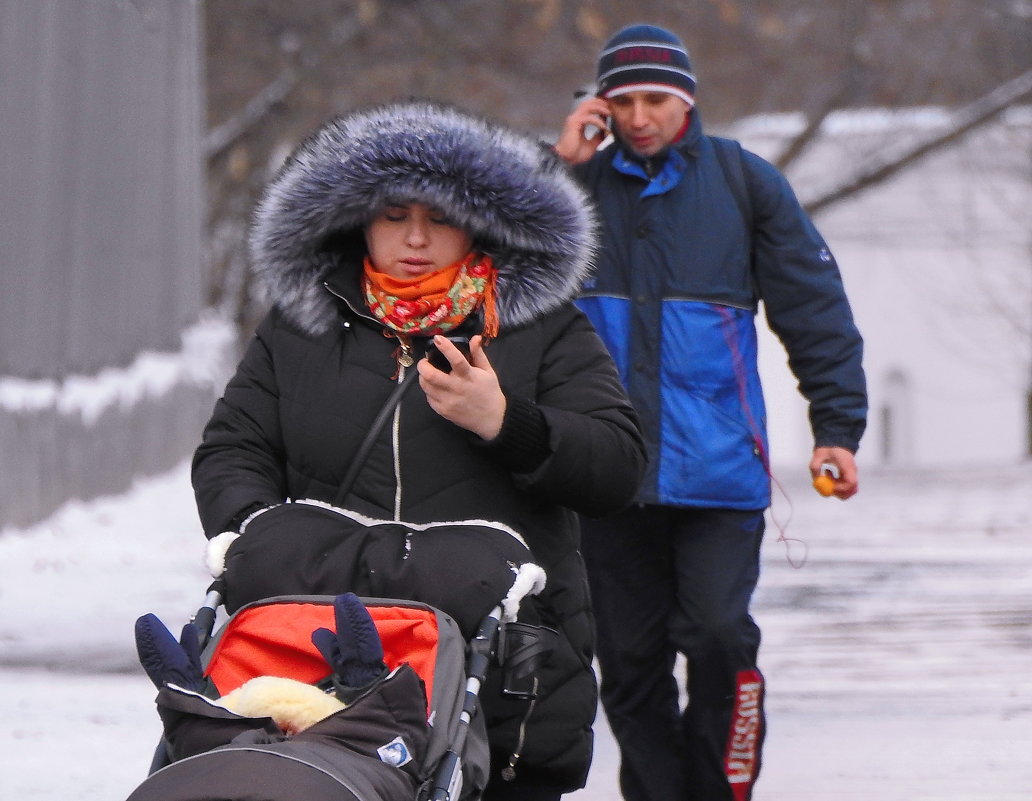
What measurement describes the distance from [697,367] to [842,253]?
32.9 metres

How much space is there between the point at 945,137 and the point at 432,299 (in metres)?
18.5

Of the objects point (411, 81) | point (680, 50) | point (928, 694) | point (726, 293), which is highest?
point (411, 81)

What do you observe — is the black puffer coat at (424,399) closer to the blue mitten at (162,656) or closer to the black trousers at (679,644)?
the blue mitten at (162,656)

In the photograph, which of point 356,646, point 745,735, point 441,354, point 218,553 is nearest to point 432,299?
point 441,354

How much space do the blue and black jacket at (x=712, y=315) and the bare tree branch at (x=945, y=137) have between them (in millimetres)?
16857

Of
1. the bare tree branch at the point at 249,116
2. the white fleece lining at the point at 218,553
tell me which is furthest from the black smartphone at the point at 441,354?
the bare tree branch at the point at 249,116

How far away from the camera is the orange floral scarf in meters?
3.69

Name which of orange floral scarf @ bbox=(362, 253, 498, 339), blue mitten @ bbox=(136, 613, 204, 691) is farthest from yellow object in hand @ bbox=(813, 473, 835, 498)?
blue mitten @ bbox=(136, 613, 204, 691)

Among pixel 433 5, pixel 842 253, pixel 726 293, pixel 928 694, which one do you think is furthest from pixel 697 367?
pixel 842 253

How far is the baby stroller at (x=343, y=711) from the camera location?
2.79 m

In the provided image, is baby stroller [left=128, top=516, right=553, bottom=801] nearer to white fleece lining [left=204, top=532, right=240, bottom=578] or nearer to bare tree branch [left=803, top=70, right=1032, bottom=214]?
white fleece lining [left=204, top=532, right=240, bottom=578]

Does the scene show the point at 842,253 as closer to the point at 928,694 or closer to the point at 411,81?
the point at 411,81

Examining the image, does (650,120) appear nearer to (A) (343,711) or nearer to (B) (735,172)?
(B) (735,172)

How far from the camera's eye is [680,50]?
479 cm
